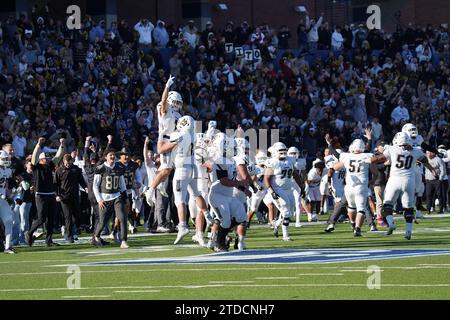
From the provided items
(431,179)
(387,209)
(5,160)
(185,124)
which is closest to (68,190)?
(5,160)

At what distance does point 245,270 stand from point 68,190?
7.38 meters

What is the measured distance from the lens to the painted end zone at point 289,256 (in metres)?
17.4

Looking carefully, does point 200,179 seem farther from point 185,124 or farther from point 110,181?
point 110,181

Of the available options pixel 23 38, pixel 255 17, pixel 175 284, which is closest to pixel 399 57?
pixel 255 17

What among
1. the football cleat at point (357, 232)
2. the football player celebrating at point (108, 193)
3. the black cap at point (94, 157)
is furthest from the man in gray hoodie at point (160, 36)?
the football cleat at point (357, 232)

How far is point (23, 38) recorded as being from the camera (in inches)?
1236

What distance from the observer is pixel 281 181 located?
75.0ft

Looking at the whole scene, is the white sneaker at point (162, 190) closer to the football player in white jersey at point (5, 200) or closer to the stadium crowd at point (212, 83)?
the stadium crowd at point (212, 83)

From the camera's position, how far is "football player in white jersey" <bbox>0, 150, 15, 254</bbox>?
2017cm

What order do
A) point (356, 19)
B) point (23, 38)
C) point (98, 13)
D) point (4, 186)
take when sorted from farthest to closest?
point (356, 19), point (98, 13), point (23, 38), point (4, 186)

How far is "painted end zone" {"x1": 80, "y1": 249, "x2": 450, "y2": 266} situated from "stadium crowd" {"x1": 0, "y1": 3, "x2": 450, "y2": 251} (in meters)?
6.73

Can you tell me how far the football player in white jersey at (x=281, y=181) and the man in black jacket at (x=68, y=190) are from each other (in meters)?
3.36
